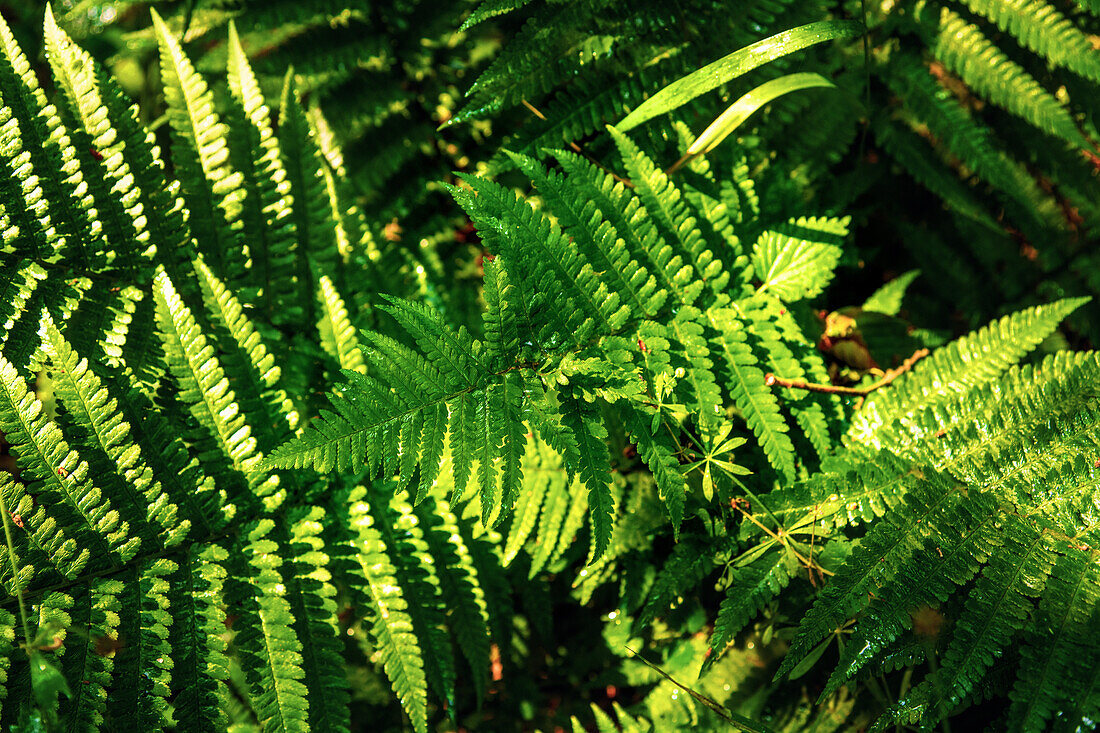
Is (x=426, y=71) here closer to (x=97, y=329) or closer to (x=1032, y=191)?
(x=97, y=329)

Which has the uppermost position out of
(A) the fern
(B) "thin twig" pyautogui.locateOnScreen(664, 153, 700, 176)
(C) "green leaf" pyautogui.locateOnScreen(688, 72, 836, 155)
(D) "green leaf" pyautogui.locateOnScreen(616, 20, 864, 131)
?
(D) "green leaf" pyautogui.locateOnScreen(616, 20, 864, 131)

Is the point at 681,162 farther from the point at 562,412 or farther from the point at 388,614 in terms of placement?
the point at 388,614

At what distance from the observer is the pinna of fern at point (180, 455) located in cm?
163

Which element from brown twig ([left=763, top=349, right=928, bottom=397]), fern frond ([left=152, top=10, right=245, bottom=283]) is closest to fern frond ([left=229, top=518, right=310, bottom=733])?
fern frond ([left=152, top=10, right=245, bottom=283])

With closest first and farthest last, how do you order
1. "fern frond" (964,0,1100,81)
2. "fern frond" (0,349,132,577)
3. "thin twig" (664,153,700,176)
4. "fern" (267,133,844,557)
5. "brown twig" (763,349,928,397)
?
"fern" (267,133,844,557)
"fern frond" (0,349,132,577)
"brown twig" (763,349,928,397)
"thin twig" (664,153,700,176)
"fern frond" (964,0,1100,81)

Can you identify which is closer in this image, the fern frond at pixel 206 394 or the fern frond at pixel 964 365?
the fern frond at pixel 206 394

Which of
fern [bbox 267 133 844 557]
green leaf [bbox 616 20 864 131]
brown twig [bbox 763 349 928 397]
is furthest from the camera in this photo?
brown twig [bbox 763 349 928 397]

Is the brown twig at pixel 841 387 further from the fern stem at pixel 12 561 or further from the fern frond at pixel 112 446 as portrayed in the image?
the fern stem at pixel 12 561

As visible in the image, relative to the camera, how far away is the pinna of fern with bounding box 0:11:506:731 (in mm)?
1632

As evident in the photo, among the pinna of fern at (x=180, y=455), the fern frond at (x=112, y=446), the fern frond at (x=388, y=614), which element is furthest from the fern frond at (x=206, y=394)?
the fern frond at (x=388, y=614)

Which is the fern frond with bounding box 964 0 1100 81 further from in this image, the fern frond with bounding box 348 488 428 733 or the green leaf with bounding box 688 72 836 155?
the fern frond with bounding box 348 488 428 733

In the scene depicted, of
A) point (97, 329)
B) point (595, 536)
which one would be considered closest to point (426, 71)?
point (97, 329)

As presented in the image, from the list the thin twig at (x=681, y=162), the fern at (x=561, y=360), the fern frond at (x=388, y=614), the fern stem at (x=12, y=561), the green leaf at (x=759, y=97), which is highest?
the green leaf at (x=759, y=97)

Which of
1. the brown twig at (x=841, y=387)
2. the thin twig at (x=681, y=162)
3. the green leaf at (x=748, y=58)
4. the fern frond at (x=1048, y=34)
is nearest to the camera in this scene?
the green leaf at (x=748, y=58)
